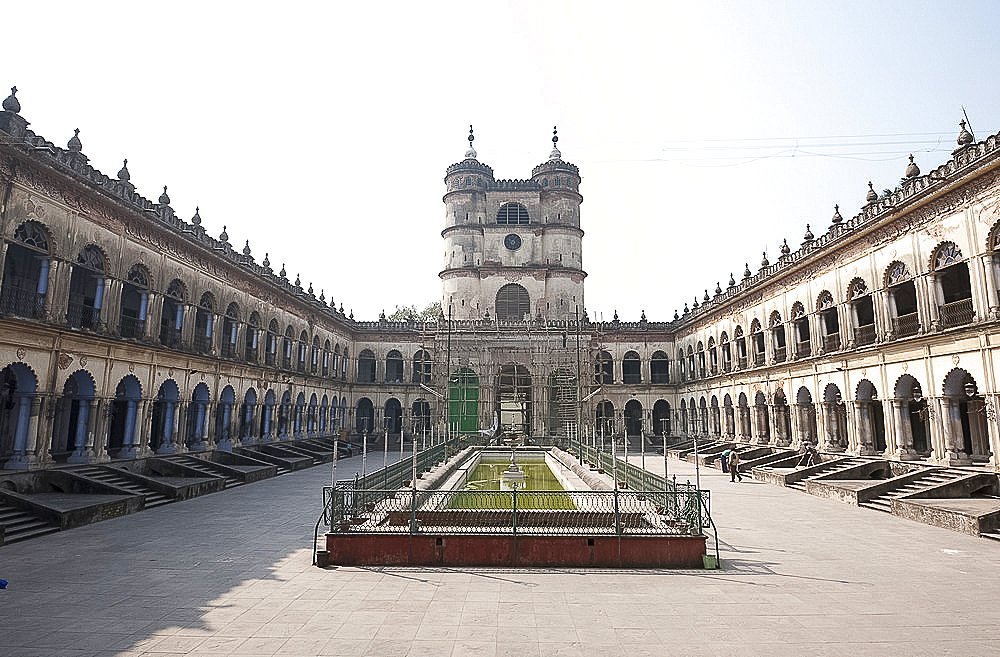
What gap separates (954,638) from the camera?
715cm

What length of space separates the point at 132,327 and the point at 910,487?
83.8ft

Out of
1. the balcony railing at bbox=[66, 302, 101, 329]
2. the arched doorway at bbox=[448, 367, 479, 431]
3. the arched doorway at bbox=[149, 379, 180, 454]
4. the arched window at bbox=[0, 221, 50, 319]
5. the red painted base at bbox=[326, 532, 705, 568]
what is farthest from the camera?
the arched doorway at bbox=[448, 367, 479, 431]

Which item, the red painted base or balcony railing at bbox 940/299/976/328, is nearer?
the red painted base

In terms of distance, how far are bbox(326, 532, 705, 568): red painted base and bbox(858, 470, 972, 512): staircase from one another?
9.35m

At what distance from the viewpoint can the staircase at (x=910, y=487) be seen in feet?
53.1

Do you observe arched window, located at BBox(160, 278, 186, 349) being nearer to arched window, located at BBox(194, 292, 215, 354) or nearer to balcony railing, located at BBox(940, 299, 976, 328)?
arched window, located at BBox(194, 292, 215, 354)

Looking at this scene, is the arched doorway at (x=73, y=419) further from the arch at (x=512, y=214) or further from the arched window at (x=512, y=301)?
the arch at (x=512, y=214)

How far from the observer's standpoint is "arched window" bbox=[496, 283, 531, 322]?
46.7 meters

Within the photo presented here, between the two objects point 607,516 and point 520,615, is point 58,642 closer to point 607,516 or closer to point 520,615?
point 520,615

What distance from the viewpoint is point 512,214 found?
158 ft

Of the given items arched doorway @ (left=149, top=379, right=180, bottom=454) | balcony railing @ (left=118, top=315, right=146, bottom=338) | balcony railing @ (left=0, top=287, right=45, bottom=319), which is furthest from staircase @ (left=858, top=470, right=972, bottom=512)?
balcony railing @ (left=118, top=315, right=146, bottom=338)

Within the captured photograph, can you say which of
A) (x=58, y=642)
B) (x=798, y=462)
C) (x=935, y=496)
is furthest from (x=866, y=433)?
(x=58, y=642)

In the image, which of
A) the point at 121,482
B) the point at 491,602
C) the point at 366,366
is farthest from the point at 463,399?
the point at 491,602

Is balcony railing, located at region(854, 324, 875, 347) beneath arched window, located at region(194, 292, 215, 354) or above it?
beneath
